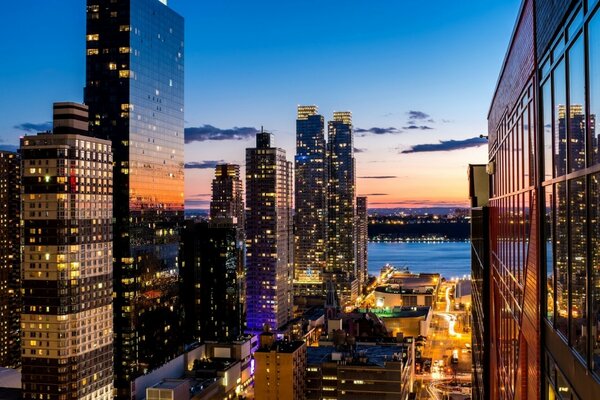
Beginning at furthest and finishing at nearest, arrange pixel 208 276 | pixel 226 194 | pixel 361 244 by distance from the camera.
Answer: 1. pixel 361 244
2. pixel 226 194
3. pixel 208 276

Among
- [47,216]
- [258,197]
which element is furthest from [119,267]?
[258,197]

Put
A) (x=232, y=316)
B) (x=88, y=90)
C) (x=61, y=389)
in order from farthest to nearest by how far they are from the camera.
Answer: (x=232, y=316) → (x=88, y=90) → (x=61, y=389)

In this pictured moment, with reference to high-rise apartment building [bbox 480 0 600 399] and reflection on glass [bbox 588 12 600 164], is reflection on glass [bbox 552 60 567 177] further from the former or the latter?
reflection on glass [bbox 588 12 600 164]

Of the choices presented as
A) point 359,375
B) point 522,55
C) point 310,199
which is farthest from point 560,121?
point 310,199

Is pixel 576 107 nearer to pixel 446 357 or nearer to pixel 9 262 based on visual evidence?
pixel 446 357

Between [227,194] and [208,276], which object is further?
[227,194]

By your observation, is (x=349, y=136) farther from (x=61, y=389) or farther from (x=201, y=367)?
(x=61, y=389)

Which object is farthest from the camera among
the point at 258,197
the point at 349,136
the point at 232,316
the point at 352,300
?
the point at 349,136

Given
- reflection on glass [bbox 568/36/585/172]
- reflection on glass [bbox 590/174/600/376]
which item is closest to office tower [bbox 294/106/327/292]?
reflection on glass [bbox 568/36/585/172]
